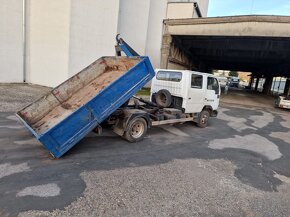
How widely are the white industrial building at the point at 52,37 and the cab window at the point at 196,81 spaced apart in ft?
31.8

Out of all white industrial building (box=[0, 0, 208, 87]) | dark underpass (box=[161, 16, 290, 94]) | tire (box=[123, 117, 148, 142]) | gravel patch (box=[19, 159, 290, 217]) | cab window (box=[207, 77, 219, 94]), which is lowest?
gravel patch (box=[19, 159, 290, 217])

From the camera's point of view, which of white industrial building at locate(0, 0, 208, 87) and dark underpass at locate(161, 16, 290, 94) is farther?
dark underpass at locate(161, 16, 290, 94)

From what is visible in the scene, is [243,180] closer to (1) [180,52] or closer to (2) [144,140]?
(2) [144,140]

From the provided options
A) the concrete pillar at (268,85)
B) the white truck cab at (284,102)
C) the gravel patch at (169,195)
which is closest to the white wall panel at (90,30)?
the gravel patch at (169,195)

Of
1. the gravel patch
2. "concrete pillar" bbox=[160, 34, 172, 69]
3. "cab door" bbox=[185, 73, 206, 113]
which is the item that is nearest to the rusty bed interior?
the gravel patch

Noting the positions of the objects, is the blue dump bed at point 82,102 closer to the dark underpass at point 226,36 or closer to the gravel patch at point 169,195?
the gravel patch at point 169,195

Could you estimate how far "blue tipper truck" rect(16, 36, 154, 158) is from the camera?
17.1 feet

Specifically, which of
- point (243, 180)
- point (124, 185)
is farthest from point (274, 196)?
point (124, 185)

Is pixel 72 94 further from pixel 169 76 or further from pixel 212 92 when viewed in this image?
pixel 212 92

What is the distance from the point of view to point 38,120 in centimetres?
625

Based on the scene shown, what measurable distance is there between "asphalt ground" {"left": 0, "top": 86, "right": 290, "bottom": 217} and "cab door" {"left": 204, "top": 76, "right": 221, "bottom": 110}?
2.27 meters

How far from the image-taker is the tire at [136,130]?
6.77 m

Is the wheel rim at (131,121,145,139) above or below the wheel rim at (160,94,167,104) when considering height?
below

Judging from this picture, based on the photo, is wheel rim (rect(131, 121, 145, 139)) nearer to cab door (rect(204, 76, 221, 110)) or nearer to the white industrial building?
cab door (rect(204, 76, 221, 110))
